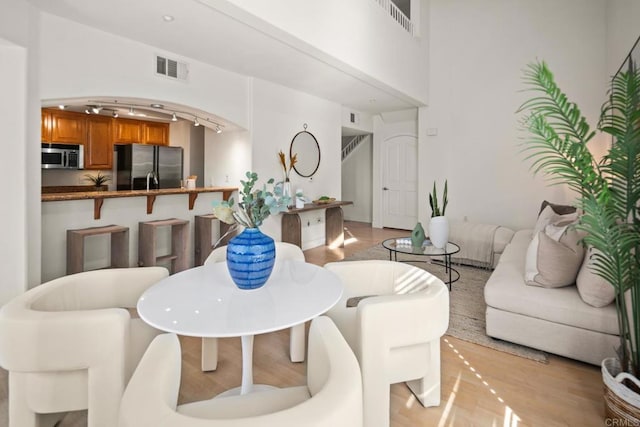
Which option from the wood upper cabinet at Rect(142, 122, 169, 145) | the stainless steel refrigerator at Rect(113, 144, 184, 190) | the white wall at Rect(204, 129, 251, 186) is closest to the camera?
the white wall at Rect(204, 129, 251, 186)

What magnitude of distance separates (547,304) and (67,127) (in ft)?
22.1

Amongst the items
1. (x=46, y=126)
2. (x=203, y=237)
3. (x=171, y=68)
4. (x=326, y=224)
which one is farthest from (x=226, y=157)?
(x=46, y=126)

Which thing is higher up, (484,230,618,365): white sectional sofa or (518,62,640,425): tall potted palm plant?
(518,62,640,425): tall potted palm plant

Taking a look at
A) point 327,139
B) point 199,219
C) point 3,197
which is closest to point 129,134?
point 199,219

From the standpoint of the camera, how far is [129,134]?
613 centimetres

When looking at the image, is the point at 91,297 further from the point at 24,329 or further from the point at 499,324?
the point at 499,324

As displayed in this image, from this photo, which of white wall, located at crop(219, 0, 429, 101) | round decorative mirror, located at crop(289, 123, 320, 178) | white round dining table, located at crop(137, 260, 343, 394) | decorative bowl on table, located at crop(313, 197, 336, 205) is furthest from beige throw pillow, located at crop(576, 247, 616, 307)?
round decorative mirror, located at crop(289, 123, 320, 178)

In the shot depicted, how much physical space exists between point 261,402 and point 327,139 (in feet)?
17.2

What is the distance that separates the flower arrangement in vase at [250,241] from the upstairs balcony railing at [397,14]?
14.1 ft

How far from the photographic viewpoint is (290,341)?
2283 millimetres

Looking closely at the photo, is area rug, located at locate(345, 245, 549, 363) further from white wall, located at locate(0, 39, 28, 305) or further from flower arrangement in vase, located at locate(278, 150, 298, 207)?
white wall, located at locate(0, 39, 28, 305)

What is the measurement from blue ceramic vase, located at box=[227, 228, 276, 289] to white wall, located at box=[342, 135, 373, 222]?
685cm

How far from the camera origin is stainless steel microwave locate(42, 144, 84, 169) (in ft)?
17.0

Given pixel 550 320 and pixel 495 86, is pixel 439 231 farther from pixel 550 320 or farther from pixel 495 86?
pixel 495 86
